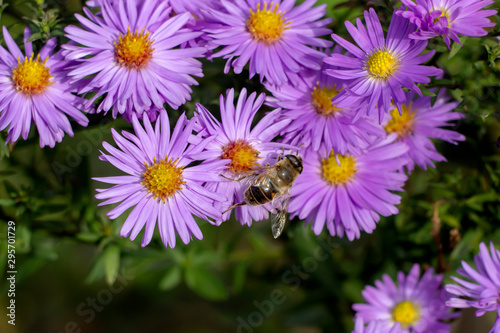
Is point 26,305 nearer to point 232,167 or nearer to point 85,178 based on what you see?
point 85,178

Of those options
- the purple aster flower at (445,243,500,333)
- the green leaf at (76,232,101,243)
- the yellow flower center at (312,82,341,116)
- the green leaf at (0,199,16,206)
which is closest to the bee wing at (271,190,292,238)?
the yellow flower center at (312,82,341,116)

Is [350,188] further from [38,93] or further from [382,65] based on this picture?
[38,93]

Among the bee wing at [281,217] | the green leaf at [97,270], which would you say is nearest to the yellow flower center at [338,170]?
the bee wing at [281,217]

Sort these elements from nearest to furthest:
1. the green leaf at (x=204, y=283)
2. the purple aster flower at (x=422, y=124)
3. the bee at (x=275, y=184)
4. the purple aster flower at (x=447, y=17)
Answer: the purple aster flower at (x=447, y=17)
the bee at (x=275, y=184)
the purple aster flower at (x=422, y=124)
the green leaf at (x=204, y=283)

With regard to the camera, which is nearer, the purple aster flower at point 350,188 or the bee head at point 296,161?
the bee head at point 296,161

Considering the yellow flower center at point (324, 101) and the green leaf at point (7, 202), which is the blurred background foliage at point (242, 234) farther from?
the yellow flower center at point (324, 101)

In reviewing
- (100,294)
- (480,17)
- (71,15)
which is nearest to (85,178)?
(71,15)
